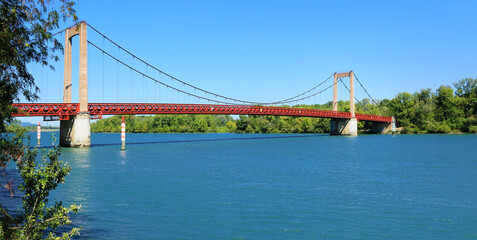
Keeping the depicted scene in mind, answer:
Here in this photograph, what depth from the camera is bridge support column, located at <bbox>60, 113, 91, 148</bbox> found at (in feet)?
157

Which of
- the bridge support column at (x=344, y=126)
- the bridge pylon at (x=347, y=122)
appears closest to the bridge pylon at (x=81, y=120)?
the bridge support column at (x=344, y=126)

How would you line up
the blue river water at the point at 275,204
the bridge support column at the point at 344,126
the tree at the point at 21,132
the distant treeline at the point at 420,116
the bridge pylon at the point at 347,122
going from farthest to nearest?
the distant treeline at the point at 420,116 → the bridge pylon at the point at 347,122 → the bridge support column at the point at 344,126 → the blue river water at the point at 275,204 → the tree at the point at 21,132

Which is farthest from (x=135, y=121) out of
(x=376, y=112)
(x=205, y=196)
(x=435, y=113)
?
(x=205, y=196)

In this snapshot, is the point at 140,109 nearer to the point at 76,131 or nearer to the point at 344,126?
the point at 76,131

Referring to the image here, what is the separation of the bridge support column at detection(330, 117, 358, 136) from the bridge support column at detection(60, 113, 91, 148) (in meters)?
68.1

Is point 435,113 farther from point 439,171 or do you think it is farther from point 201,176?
point 201,176

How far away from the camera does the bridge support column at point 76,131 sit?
4775 centimetres

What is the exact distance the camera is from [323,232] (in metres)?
11.4

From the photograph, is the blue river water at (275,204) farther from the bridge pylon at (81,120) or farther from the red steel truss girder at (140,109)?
the bridge pylon at (81,120)

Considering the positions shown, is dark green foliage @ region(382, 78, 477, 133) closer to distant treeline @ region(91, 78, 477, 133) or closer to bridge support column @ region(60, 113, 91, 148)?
distant treeline @ region(91, 78, 477, 133)

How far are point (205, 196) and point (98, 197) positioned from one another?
430 cm

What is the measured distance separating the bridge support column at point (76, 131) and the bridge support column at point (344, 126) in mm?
68059

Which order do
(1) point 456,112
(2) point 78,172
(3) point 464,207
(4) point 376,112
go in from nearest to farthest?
1. (3) point 464,207
2. (2) point 78,172
3. (1) point 456,112
4. (4) point 376,112

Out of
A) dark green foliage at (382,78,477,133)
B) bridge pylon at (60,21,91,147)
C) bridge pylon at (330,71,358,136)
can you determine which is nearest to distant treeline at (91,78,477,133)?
dark green foliage at (382,78,477,133)
